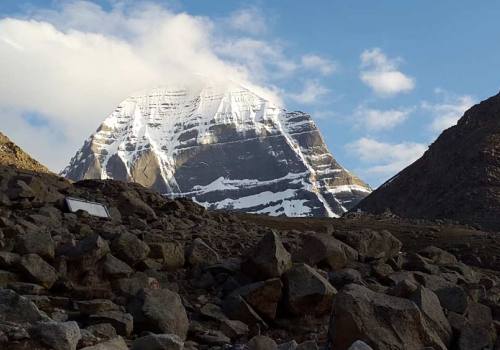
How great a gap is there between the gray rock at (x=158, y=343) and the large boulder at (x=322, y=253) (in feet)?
21.5

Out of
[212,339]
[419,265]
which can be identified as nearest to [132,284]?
[212,339]

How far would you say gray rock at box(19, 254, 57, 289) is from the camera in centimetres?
1095

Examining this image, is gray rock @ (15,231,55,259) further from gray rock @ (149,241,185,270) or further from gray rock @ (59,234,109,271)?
gray rock @ (149,241,185,270)

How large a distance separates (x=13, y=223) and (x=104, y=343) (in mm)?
7656

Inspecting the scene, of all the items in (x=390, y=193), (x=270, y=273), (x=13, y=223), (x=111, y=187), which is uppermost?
(x=390, y=193)

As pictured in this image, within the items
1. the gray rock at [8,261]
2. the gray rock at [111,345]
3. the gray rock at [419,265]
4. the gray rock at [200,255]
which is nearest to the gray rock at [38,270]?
the gray rock at [8,261]

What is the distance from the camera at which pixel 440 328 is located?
9.80 m

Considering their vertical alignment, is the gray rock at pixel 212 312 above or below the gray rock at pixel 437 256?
below

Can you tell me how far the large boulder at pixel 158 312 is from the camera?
9.33 meters

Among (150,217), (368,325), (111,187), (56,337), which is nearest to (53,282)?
(56,337)

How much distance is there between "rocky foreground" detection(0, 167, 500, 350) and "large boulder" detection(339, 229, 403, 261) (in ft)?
0.12

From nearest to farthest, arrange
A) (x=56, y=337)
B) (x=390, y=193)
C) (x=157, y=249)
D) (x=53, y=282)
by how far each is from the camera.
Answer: (x=56, y=337), (x=53, y=282), (x=157, y=249), (x=390, y=193)

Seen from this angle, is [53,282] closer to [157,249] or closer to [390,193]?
[157,249]

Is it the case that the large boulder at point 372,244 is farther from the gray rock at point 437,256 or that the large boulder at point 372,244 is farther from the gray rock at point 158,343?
the gray rock at point 158,343
